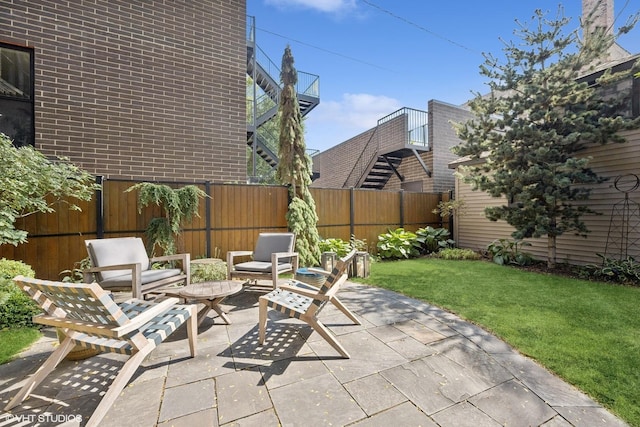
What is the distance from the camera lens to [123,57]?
5930 millimetres

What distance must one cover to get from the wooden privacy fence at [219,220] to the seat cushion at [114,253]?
1.30 metres

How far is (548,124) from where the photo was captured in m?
6.09

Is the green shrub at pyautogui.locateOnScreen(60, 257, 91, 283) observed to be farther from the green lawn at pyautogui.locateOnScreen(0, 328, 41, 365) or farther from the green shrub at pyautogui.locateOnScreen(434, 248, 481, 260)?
the green shrub at pyautogui.locateOnScreen(434, 248, 481, 260)

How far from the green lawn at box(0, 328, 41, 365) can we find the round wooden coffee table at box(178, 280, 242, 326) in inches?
57.0

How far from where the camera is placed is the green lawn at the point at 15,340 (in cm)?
258

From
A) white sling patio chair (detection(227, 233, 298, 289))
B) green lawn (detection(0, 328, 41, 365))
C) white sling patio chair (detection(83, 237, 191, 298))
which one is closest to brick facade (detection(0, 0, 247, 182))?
white sling patio chair (detection(227, 233, 298, 289))

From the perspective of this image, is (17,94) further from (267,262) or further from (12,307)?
(267,262)

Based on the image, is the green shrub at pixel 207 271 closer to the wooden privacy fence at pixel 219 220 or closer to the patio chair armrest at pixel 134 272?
the wooden privacy fence at pixel 219 220

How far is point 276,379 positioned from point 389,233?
22.2 ft

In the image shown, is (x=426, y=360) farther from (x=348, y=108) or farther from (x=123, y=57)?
(x=348, y=108)

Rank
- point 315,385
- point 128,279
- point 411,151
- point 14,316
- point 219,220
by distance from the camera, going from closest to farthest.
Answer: point 315,385 → point 14,316 → point 128,279 → point 219,220 → point 411,151

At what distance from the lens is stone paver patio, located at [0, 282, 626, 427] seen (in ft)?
5.82

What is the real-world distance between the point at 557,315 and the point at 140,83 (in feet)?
27.6

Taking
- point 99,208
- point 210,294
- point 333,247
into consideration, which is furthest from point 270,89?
point 210,294
